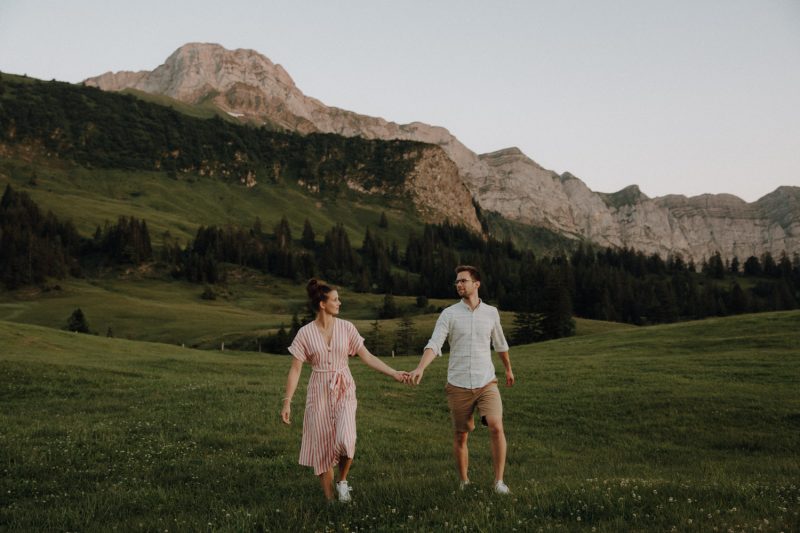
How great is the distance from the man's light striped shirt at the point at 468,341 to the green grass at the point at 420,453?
184cm

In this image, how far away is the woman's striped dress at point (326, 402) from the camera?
895 centimetres

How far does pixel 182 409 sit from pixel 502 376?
745 inches

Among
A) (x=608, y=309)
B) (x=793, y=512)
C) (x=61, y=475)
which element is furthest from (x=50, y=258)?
(x=793, y=512)

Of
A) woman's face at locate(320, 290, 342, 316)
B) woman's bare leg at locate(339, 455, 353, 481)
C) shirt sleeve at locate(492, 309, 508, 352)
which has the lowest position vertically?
woman's bare leg at locate(339, 455, 353, 481)

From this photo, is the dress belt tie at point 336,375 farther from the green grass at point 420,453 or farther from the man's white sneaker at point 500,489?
the man's white sneaker at point 500,489

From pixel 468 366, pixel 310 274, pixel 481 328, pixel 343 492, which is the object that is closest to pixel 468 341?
pixel 481 328

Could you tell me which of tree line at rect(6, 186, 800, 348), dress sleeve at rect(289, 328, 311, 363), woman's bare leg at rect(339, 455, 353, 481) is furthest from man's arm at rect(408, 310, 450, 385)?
tree line at rect(6, 186, 800, 348)

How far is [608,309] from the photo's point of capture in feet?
508

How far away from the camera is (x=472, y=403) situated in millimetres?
9711

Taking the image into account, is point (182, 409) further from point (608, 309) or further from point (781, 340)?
point (608, 309)

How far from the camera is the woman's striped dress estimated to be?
8945 mm

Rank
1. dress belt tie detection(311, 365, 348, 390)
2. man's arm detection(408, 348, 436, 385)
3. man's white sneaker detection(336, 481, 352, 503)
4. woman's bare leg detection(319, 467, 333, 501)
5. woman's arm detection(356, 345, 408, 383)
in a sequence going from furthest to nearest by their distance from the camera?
woman's arm detection(356, 345, 408, 383) → man's arm detection(408, 348, 436, 385) → dress belt tie detection(311, 365, 348, 390) → woman's bare leg detection(319, 467, 333, 501) → man's white sneaker detection(336, 481, 352, 503)

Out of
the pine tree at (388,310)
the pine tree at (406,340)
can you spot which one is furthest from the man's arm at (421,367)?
the pine tree at (388,310)

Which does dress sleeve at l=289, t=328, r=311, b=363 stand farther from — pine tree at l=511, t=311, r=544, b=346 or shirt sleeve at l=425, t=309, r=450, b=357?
pine tree at l=511, t=311, r=544, b=346
